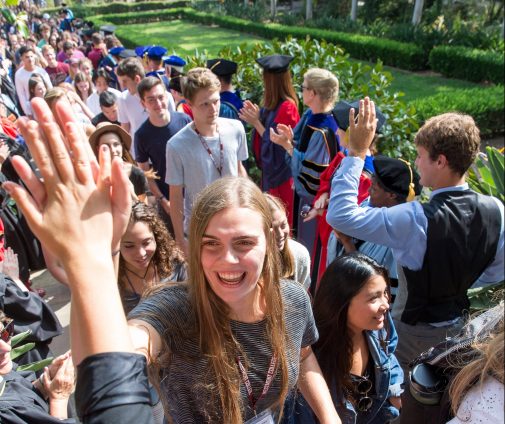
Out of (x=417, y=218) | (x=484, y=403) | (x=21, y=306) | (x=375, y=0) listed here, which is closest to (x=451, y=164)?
(x=417, y=218)

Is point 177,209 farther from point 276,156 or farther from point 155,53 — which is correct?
point 155,53

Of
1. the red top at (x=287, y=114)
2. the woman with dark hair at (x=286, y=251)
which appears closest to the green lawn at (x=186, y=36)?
the red top at (x=287, y=114)

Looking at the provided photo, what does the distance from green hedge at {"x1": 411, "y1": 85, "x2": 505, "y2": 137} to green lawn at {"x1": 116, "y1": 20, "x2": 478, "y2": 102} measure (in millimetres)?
2896

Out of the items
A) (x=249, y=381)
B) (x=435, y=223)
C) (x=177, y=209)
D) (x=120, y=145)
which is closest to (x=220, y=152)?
(x=177, y=209)

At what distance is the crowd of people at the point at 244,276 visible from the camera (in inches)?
40.8

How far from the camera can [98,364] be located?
100cm

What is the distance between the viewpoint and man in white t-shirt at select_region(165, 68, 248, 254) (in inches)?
143

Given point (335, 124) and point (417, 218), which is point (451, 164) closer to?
point (417, 218)

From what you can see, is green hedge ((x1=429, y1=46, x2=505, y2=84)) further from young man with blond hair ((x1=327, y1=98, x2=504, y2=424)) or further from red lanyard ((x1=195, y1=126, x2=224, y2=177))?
young man with blond hair ((x1=327, y1=98, x2=504, y2=424))

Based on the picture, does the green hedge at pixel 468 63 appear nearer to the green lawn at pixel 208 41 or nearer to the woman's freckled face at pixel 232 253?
the green lawn at pixel 208 41

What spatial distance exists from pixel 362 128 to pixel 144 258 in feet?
4.54

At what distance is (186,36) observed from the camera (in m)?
29.3

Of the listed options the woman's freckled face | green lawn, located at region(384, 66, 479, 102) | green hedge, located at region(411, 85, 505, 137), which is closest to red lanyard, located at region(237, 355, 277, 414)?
the woman's freckled face

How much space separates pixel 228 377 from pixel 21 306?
5.95 feet
